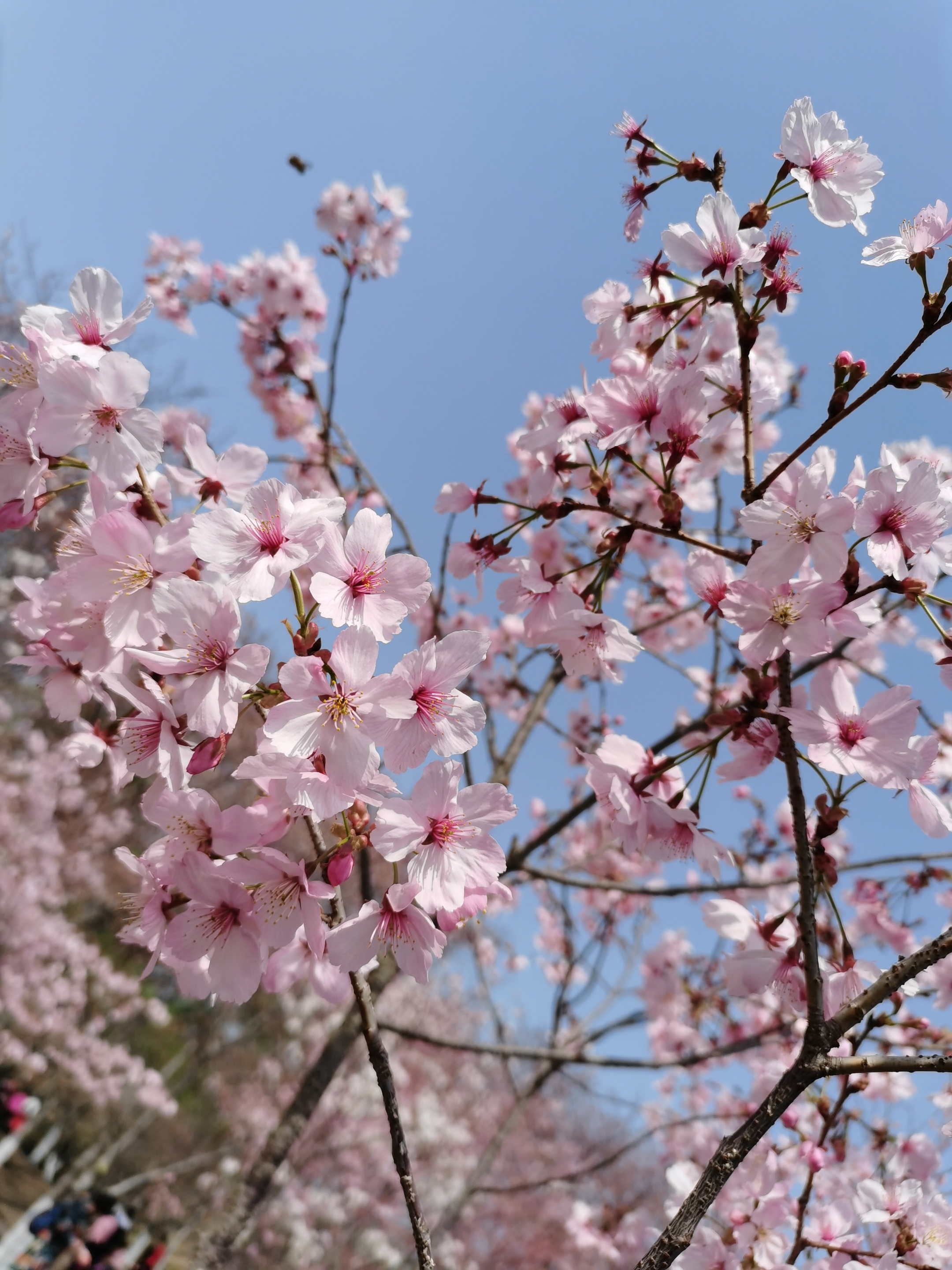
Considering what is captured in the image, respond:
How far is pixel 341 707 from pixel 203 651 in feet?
0.83

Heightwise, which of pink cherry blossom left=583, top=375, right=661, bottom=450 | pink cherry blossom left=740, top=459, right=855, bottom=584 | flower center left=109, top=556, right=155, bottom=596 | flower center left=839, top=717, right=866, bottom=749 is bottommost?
flower center left=109, top=556, right=155, bottom=596

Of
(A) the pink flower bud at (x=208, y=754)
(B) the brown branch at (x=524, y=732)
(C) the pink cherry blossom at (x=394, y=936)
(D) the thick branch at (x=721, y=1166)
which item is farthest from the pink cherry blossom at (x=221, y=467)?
(B) the brown branch at (x=524, y=732)

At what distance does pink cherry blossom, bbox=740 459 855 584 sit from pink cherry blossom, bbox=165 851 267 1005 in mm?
1043

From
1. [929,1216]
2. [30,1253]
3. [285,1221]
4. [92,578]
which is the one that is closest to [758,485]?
[92,578]

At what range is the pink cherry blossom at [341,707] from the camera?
1037 millimetres

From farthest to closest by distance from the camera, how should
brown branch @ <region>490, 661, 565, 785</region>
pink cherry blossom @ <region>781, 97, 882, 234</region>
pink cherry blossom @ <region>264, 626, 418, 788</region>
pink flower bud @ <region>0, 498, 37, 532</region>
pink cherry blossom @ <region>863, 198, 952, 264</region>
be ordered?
1. brown branch @ <region>490, 661, 565, 785</region>
2. pink cherry blossom @ <region>781, 97, 882, 234</region>
3. pink cherry blossom @ <region>863, 198, 952, 264</region>
4. pink flower bud @ <region>0, 498, 37, 532</region>
5. pink cherry blossom @ <region>264, 626, 418, 788</region>

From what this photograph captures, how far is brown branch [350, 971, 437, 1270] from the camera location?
1.18 metres

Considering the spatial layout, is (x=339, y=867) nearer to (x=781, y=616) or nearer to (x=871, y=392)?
(x=781, y=616)

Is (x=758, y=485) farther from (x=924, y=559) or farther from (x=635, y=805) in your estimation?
(x=635, y=805)

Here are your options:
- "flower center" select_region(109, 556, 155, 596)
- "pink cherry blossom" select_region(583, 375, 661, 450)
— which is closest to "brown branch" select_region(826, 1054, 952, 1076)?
"pink cherry blossom" select_region(583, 375, 661, 450)

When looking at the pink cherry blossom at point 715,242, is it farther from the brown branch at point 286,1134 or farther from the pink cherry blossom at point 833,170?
the brown branch at point 286,1134

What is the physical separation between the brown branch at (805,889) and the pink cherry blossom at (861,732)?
0.03 metres

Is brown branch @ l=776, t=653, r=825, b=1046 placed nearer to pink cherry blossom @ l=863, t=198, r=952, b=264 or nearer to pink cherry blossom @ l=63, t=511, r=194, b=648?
pink cherry blossom @ l=863, t=198, r=952, b=264

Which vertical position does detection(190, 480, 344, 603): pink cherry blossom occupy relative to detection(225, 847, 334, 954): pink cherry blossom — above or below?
above
